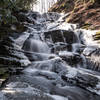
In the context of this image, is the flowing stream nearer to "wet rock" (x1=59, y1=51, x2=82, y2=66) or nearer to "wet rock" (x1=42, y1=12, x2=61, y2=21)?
"wet rock" (x1=59, y1=51, x2=82, y2=66)

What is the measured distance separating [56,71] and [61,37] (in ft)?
Result: 16.7

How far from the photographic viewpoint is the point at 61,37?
1095 centimetres

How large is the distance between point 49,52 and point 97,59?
3.40 metres

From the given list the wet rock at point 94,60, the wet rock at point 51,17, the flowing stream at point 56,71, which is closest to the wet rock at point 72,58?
the flowing stream at point 56,71

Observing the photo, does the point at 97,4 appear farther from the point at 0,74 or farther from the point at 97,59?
the point at 0,74

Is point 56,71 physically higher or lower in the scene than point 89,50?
lower

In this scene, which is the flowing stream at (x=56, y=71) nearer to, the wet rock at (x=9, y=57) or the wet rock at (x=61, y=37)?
the wet rock at (x=61, y=37)

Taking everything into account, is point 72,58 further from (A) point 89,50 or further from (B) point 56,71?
(B) point 56,71

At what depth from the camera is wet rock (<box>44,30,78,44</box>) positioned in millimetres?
10867

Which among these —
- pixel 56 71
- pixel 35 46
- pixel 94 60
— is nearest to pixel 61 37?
pixel 35 46

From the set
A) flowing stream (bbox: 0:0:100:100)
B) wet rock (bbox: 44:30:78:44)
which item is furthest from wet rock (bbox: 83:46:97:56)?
wet rock (bbox: 44:30:78:44)

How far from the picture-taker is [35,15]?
19.7 metres

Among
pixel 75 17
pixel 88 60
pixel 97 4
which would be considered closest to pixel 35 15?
pixel 75 17

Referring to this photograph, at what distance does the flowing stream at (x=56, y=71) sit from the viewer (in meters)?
4.16
